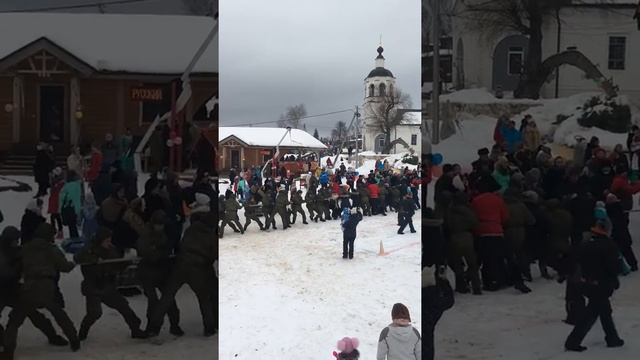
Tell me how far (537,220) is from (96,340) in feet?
9.83

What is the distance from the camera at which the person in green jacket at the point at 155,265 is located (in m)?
3.68

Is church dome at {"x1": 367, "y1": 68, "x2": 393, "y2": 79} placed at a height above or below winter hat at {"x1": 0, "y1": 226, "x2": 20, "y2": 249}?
above

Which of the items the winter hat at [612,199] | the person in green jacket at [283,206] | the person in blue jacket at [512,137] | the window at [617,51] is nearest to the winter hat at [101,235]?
the person in green jacket at [283,206]

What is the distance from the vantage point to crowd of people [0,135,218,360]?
359cm

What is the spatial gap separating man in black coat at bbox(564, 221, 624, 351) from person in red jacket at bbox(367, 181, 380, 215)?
1382 mm

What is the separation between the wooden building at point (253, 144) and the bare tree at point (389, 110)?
0.43 metres

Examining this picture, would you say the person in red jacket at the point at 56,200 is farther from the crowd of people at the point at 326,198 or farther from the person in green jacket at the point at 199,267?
the crowd of people at the point at 326,198

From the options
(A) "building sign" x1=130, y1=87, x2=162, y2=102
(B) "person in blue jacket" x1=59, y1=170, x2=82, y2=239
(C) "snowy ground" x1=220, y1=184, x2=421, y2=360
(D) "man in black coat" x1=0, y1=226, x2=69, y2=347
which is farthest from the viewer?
(C) "snowy ground" x1=220, y1=184, x2=421, y2=360

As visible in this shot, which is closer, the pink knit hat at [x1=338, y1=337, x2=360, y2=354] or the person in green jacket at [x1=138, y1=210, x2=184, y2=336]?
the person in green jacket at [x1=138, y1=210, x2=184, y2=336]

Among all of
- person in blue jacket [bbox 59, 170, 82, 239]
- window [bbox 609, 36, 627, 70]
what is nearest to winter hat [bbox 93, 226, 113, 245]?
person in blue jacket [bbox 59, 170, 82, 239]

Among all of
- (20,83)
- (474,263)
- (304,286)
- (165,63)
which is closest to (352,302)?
(304,286)

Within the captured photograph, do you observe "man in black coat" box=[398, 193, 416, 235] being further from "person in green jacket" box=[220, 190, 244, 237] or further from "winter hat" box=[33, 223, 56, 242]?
"winter hat" box=[33, 223, 56, 242]

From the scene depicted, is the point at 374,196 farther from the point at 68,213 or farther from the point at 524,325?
the point at 68,213

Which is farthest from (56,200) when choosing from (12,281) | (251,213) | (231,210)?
(251,213)
